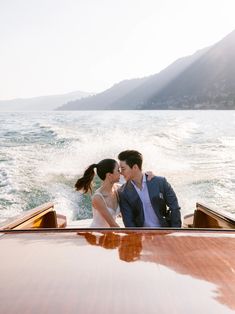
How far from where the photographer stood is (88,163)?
10.0m

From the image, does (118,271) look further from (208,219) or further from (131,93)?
(131,93)

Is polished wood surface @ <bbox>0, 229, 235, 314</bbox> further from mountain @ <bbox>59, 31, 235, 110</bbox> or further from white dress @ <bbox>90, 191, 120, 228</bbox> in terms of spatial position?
mountain @ <bbox>59, 31, 235, 110</bbox>

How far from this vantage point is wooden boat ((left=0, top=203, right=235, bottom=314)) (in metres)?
1.11

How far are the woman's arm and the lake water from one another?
350cm

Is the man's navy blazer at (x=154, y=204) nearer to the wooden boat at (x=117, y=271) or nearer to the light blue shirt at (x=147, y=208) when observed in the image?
the light blue shirt at (x=147, y=208)

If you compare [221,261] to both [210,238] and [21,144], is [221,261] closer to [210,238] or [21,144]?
[210,238]

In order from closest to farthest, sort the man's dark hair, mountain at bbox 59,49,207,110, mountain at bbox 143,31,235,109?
1. the man's dark hair
2. mountain at bbox 143,31,235,109
3. mountain at bbox 59,49,207,110

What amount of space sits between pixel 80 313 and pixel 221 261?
54 centimetres

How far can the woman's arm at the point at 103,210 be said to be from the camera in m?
2.72

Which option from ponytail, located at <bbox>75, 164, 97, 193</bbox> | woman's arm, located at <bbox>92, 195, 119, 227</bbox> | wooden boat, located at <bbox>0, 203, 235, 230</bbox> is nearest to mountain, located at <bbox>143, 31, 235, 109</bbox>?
wooden boat, located at <bbox>0, 203, 235, 230</bbox>

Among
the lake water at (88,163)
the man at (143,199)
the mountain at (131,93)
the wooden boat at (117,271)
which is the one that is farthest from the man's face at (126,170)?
the mountain at (131,93)

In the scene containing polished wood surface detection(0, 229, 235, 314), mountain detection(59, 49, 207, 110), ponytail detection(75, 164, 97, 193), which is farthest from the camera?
mountain detection(59, 49, 207, 110)

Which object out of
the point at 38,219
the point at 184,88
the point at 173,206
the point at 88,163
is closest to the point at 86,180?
the point at 38,219

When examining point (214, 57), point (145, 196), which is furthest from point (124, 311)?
point (214, 57)
